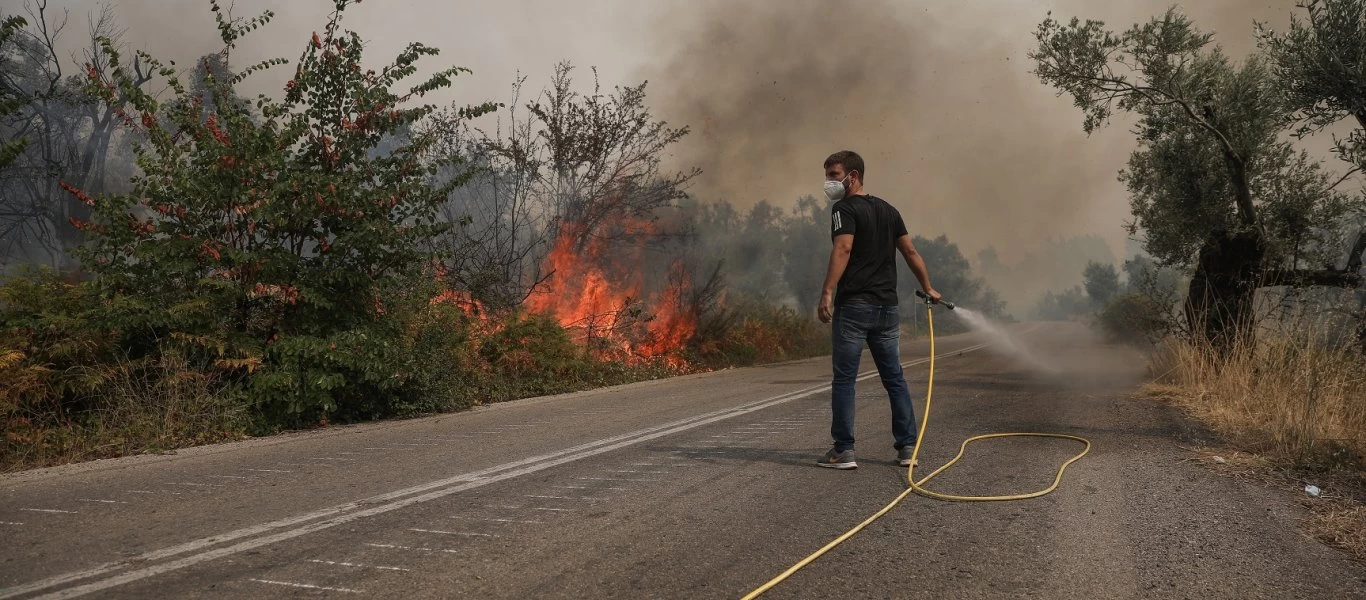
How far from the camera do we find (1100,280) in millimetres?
75625

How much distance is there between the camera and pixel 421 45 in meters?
9.05

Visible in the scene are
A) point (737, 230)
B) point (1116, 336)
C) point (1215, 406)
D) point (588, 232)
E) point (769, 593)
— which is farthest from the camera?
point (1116, 336)

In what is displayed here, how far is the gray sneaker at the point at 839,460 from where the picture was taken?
5.65 m

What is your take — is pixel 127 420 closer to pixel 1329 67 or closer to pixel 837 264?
pixel 837 264

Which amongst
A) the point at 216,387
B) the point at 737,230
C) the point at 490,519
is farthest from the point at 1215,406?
the point at 737,230

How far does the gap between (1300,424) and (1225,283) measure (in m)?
7.89

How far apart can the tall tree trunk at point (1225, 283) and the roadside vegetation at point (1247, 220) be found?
0.03 metres

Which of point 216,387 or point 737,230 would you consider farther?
point 737,230

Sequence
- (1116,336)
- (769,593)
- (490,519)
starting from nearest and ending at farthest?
(769,593) < (490,519) < (1116,336)

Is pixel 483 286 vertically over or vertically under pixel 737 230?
under

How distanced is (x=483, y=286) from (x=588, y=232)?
3.20 m

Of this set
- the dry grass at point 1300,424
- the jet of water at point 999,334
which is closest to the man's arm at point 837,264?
the jet of water at point 999,334

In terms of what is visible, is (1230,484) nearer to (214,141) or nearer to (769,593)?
(769,593)

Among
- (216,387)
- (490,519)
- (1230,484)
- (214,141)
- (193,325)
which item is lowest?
(1230,484)
